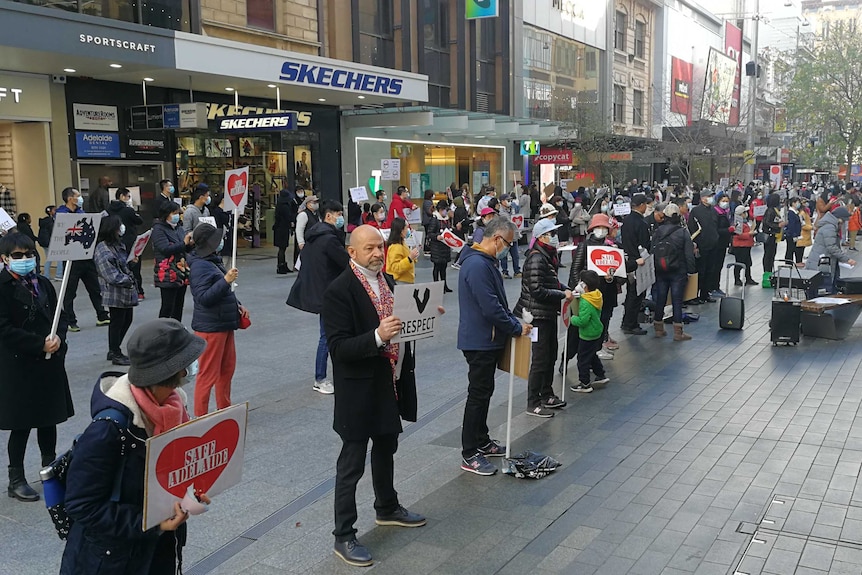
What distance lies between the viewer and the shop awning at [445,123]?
25.7 metres

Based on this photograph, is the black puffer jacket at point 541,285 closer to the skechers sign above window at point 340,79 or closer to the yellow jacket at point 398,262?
the yellow jacket at point 398,262

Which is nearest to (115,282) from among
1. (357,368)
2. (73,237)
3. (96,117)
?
(73,237)

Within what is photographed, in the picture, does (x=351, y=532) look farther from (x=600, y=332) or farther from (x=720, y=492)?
(x=600, y=332)

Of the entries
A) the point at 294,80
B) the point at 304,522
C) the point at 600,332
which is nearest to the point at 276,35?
the point at 294,80

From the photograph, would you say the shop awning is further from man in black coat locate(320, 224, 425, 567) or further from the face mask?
man in black coat locate(320, 224, 425, 567)

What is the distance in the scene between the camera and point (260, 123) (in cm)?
1925

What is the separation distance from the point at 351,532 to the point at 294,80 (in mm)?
16819

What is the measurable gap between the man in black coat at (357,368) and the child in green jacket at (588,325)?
396 centimetres

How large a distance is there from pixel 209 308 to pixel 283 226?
39.1 ft

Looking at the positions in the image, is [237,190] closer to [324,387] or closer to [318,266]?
[318,266]

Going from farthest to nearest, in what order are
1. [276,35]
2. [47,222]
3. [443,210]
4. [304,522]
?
1. [276,35]
2. [443,210]
3. [47,222]
4. [304,522]

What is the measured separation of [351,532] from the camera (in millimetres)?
4832

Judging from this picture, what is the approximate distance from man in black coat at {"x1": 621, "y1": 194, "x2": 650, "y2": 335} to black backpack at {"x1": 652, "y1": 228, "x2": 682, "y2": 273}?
29 centimetres

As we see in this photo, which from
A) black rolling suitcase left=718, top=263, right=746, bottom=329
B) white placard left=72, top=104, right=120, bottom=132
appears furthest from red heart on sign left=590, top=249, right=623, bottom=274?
white placard left=72, top=104, right=120, bottom=132
